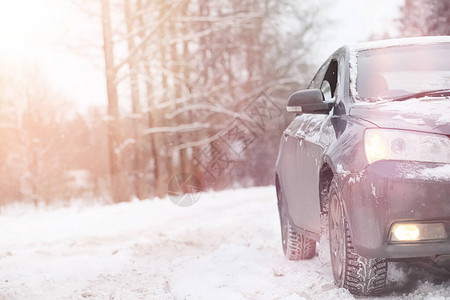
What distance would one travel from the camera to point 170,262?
7.26 m

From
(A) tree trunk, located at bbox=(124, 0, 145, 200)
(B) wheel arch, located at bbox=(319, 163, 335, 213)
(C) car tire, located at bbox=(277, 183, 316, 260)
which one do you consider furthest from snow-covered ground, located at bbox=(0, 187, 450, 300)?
(A) tree trunk, located at bbox=(124, 0, 145, 200)

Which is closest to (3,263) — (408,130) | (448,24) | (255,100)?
(408,130)

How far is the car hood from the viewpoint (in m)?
3.69

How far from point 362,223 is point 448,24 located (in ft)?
88.4

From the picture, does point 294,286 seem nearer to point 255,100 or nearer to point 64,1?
point 64,1

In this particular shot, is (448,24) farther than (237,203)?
Yes

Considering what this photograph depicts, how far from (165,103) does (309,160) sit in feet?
44.8

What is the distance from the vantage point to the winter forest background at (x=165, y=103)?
57.9ft

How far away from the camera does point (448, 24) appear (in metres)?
28.5

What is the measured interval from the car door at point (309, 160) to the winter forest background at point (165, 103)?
1189 cm

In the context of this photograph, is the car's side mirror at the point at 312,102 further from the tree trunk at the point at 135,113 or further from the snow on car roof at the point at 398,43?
the tree trunk at the point at 135,113

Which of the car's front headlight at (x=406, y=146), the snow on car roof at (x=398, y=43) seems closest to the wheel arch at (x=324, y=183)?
the car's front headlight at (x=406, y=146)

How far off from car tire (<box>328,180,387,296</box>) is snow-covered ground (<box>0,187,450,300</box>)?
0.12m

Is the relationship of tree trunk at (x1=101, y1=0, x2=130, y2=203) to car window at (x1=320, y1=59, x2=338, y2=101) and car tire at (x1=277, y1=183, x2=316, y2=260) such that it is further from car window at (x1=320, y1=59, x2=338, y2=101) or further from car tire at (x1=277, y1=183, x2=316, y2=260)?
car window at (x1=320, y1=59, x2=338, y2=101)
